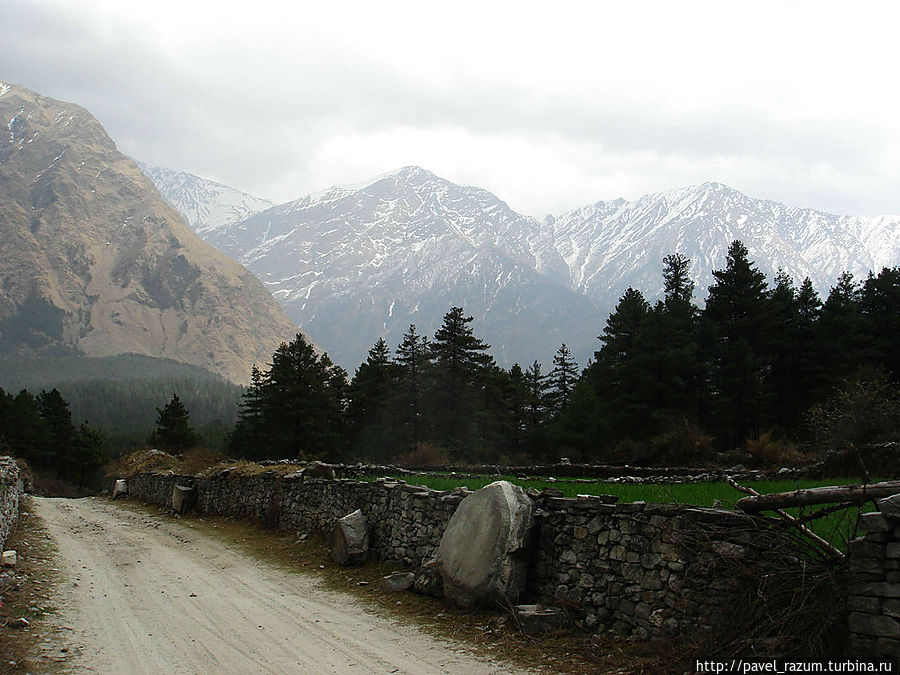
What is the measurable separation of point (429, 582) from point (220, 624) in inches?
134

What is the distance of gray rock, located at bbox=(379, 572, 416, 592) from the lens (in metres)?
11.7

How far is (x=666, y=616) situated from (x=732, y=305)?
40.2m

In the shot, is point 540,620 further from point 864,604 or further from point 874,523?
point 874,523

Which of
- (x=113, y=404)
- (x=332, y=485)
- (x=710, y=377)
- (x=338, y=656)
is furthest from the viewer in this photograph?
(x=113, y=404)

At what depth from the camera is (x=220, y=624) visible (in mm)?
9922

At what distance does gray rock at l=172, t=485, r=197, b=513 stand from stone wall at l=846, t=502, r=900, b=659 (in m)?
24.7

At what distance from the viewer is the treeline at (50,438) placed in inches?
2645

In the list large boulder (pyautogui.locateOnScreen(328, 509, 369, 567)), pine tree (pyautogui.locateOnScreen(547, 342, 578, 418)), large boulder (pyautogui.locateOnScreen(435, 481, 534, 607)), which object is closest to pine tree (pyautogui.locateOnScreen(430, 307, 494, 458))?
pine tree (pyautogui.locateOnScreen(547, 342, 578, 418))

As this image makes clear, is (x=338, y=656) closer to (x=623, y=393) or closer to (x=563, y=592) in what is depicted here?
(x=563, y=592)

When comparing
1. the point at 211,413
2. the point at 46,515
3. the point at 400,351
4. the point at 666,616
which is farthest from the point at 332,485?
the point at 211,413

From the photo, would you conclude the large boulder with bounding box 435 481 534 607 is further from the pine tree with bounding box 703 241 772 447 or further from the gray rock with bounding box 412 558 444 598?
the pine tree with bounding box 703 241 772 447

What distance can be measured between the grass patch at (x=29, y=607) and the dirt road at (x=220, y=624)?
272 mm

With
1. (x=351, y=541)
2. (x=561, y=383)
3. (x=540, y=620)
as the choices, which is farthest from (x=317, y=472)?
(x=561, y=383)

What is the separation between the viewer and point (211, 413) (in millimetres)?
180500
